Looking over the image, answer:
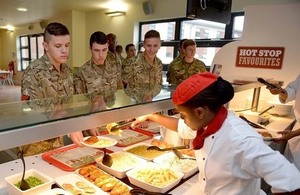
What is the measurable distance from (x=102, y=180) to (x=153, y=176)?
26 centimetres

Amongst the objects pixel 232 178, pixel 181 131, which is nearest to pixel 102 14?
pixel 181 131

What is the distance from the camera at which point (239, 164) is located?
0.91m

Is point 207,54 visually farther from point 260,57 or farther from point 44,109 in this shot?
point 44,109

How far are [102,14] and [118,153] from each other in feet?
20.6

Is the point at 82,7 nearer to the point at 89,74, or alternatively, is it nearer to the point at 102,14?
the point at 102,14

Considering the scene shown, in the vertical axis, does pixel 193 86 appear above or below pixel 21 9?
below

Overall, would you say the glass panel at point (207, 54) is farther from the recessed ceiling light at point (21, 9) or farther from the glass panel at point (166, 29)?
the recessed ceiling light at point (21, 9)

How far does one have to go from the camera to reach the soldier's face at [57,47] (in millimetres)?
1695

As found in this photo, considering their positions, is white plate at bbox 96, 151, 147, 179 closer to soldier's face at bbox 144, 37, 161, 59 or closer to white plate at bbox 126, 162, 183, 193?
white plate at bbox 126, 162, 183, 193

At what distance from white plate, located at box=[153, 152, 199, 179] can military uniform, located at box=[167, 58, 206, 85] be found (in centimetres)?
201

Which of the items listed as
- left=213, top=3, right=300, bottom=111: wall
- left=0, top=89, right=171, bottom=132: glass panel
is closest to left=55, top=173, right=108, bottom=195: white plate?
left=0, top=89, right=171, bottom=132: glass panel

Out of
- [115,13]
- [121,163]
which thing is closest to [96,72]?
[121,163]

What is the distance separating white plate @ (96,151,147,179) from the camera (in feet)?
4.25

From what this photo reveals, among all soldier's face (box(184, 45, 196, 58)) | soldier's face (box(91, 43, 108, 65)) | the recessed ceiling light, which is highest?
the recessed ceiling light
